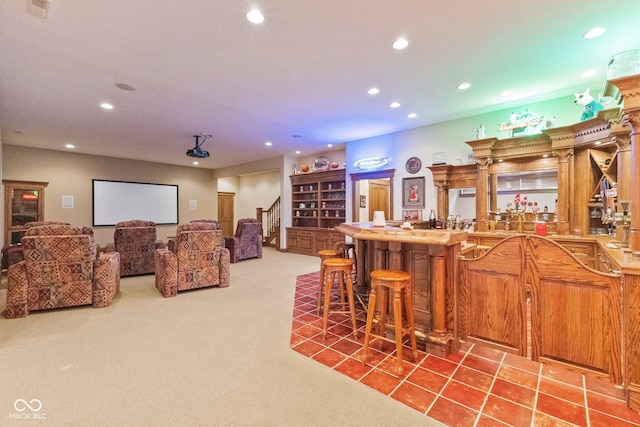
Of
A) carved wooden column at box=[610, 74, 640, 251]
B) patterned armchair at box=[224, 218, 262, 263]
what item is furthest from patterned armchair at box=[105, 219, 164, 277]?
carved wooden column at box=[610, 74, 640, 251]

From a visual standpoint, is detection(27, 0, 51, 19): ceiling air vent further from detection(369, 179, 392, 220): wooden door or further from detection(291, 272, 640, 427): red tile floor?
detection(369, 179, 392, 220): wooden door

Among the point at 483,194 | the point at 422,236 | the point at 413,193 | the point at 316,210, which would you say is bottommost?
the point at 422,236

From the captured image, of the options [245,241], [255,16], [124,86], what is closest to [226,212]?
[245,241]

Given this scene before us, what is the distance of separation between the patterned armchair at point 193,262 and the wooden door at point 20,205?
19.4ft

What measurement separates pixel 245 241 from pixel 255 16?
5.65 m

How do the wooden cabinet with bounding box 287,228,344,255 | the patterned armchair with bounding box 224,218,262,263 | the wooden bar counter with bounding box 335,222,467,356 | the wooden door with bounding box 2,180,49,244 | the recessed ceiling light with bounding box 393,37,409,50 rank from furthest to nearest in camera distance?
the wooden cabinet with bounding box 287,228,344,255, the wooden door with bounding box 2,180,49,244, the patterned armchair with bounding box 224,218,262,263, the recessed ceiling light with bounding box 393,37,409,50, the wooden bar counter with bounding box 335,222,467,356

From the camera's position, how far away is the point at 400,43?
2938mm

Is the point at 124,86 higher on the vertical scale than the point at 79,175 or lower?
higher

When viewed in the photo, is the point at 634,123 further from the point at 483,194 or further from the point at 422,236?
the point at 483,194

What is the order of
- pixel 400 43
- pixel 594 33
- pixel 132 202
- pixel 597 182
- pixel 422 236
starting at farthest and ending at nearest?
pixel 132 202, pixel 597 182, pixel 400 43, pixel 594 33, pixel 422 236

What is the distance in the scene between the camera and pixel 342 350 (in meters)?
2.57

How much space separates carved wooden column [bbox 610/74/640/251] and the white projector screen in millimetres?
11287

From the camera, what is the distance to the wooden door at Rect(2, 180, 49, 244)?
285 inches

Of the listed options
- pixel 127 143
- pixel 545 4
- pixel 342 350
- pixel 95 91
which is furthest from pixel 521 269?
pixel 127 143
